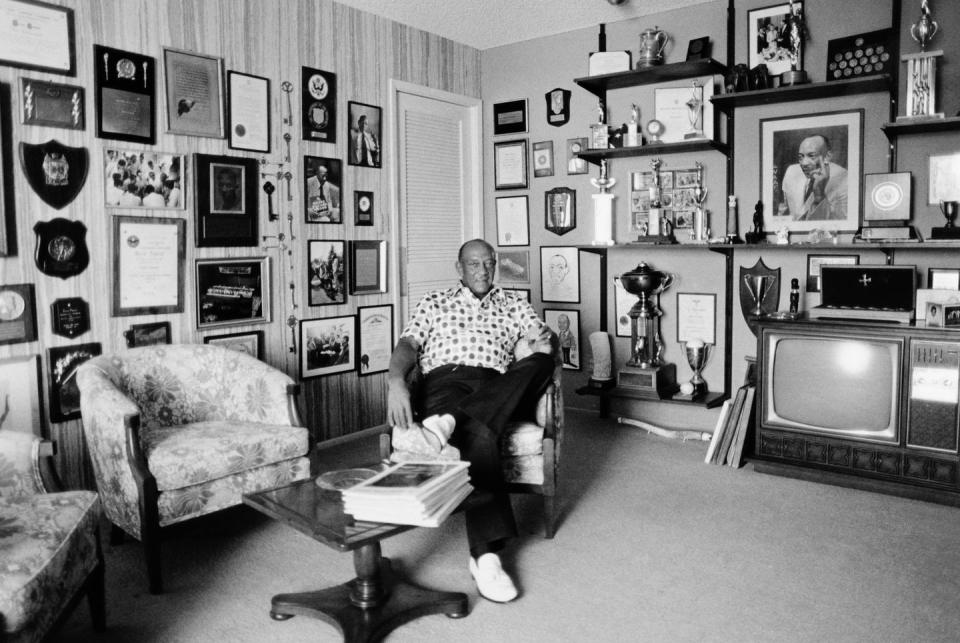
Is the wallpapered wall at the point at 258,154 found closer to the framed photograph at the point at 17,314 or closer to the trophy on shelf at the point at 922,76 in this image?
the framed photograph at the point at 17,314

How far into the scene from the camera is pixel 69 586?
6.20ft

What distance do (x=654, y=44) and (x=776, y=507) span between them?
2.65 m

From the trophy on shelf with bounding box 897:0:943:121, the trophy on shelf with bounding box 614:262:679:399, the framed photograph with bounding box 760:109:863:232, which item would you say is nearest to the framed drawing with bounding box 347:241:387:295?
the trophy on shelf with bounding box 614:262:679:399

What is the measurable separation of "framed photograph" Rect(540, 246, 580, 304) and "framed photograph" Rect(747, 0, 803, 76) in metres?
1.55

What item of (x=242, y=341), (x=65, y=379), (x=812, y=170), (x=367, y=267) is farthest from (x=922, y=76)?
(x=65, y=379)

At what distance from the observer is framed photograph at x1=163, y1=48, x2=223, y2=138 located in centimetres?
345

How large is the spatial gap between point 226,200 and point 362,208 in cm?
92

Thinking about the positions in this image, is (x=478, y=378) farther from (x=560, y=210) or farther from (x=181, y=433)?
(x=560, y=210)

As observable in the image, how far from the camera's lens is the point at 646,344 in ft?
15.0

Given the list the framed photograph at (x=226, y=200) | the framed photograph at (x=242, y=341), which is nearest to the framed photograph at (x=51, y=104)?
the framed photograph at (x=226, y=200)

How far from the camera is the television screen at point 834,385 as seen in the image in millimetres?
3389

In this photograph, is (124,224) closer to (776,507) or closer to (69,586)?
(69,586)

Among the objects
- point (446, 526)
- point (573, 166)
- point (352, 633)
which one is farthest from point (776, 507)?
point (573, 166)

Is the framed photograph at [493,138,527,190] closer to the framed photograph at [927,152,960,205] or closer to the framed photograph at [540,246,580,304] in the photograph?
the framed photograph at [540,246,580,304]
